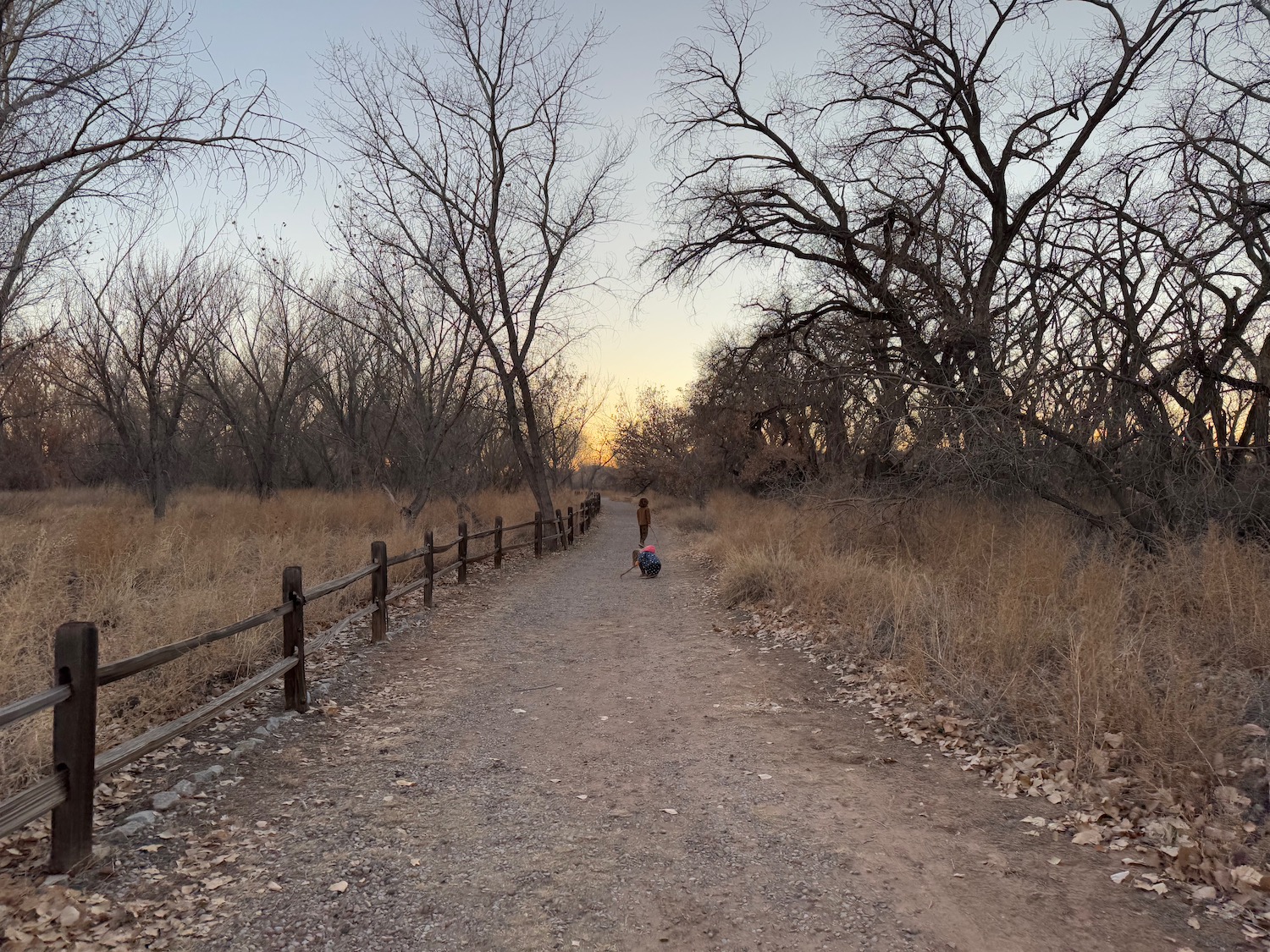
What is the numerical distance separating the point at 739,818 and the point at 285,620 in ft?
12.2

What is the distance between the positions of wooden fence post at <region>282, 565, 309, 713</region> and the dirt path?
0.36 meters

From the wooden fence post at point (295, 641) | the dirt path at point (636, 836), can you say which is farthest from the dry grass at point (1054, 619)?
the wooden fence post at point (295, 641)

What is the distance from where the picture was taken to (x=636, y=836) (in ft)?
13.0

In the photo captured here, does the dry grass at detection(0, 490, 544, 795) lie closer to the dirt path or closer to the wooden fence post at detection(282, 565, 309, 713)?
the wooden fence post at detection(282, 565, 309, 713)

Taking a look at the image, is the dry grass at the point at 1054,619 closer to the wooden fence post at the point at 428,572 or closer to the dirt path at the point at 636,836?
the dirt path at the point at 636,836

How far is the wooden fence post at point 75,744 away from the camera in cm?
333

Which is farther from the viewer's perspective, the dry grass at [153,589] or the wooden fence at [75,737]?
the dry grass at [153,589]

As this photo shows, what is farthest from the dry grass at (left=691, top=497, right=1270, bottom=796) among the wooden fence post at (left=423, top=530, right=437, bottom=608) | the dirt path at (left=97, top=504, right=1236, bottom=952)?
the wooden fence post at (left=423, top=530, right=437, bottom=608)

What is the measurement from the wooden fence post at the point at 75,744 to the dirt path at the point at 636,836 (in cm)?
69

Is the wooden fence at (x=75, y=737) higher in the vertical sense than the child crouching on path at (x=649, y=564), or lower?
higher

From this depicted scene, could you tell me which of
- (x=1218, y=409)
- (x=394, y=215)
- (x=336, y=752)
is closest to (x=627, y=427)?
(x=394, y=215)

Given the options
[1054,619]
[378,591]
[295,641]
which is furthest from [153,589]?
[1054,619]

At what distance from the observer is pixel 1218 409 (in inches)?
367

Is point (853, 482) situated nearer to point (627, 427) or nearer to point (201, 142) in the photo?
point (201, 142)
